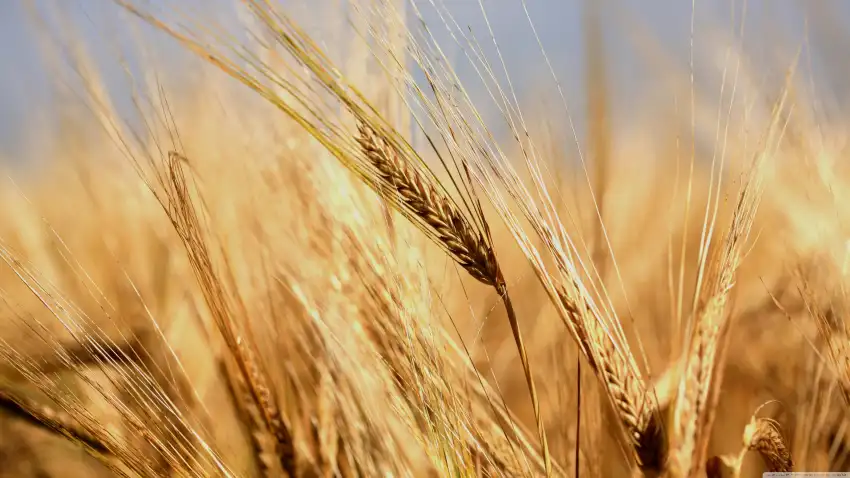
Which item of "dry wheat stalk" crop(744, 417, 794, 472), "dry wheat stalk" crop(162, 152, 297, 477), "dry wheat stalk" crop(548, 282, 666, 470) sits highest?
"dry wheat stalk" crop(162, 152, 297, 477)

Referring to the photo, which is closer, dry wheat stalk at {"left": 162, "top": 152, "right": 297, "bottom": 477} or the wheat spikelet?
the wheat spikelet

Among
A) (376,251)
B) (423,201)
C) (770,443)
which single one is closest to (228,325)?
(376,251)

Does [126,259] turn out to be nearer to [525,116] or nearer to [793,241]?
[525,116]

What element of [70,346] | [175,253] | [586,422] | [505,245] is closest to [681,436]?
[586,422]

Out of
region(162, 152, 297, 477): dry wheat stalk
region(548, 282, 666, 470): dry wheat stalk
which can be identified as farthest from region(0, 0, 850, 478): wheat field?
region(548, 282, 666, 470): dry wheat stalk

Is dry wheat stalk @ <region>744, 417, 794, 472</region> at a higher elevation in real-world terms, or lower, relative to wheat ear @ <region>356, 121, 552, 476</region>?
lower

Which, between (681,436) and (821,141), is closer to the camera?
(681,436)

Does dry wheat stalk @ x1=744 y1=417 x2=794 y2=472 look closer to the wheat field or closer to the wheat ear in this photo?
the wheat field

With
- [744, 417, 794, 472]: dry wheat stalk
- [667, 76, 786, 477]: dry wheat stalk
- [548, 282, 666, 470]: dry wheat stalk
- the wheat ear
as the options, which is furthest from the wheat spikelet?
[744, 417, 794, 472]: dry wheat stalk

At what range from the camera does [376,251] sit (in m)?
0.76

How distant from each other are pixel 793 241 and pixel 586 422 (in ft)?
1.28

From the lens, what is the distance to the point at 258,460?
2.75 ft

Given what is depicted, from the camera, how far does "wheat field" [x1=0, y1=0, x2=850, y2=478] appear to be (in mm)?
776

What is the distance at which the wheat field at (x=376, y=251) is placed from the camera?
78 centimetres
